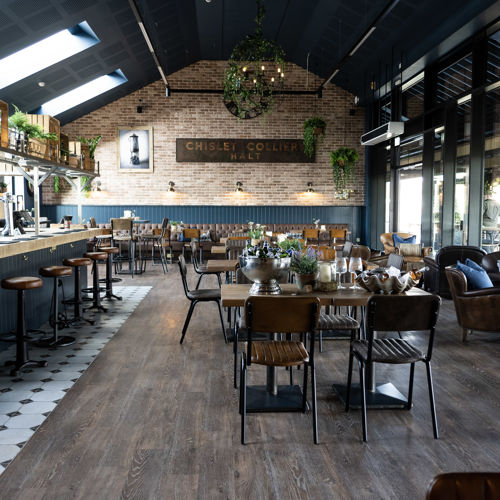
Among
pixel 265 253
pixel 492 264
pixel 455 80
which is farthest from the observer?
pixel 455 80

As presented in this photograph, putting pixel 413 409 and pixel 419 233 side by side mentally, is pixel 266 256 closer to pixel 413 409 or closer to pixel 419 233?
pixel 413 409

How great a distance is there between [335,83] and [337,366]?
10785 millimetres

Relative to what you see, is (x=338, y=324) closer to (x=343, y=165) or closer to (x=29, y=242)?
(x=29, y=242)

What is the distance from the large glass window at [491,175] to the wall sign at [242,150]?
6.54 meters

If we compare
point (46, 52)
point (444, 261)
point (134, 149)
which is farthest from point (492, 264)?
point (134, 149)

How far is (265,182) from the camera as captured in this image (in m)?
13.2

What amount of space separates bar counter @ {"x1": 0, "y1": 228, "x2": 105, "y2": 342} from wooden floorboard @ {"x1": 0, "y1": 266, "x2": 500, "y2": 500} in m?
1.17

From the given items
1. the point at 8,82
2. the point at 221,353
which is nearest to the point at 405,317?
the point at 221,353

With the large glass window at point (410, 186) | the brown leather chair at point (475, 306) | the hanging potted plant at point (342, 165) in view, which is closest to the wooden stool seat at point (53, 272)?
the brown leather chair at point (475, 306)

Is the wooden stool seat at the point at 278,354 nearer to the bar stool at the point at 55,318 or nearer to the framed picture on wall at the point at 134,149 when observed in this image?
the bar stool at the point at 55,318

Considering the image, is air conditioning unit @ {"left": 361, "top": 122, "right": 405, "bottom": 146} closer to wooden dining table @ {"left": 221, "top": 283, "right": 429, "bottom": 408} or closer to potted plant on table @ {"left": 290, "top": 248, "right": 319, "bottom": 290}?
wooden dining table @ {"left": 221, "top": 283, "right": 429, "bottom": 408}

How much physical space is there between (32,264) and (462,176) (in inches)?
257

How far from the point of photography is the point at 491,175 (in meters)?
6.84

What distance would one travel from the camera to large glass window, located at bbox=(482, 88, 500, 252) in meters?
6.72
